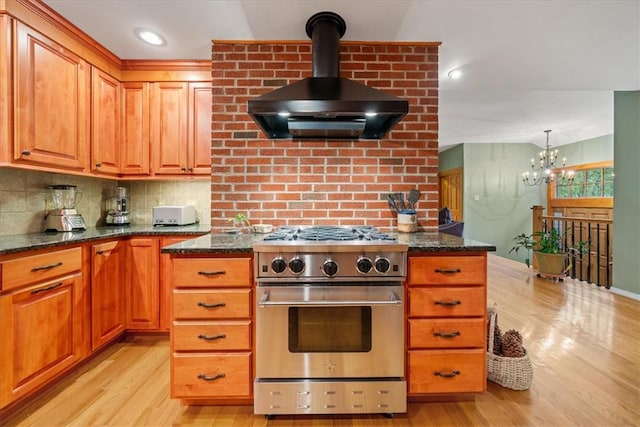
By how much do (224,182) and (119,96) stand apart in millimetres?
1309

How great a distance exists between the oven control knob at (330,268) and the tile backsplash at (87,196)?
1.73 metres

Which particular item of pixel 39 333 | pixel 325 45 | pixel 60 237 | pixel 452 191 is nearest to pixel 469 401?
pixel 325 45

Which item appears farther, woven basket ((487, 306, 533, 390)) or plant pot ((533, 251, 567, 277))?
plant pot ((533, 251, 567, 277))

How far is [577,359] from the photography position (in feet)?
7.31

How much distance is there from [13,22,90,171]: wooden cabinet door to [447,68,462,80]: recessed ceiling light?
10.1 feet

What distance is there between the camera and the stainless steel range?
5.19ft

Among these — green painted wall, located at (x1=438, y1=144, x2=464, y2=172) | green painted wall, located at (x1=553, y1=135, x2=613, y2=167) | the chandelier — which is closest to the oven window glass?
green painted wall, located at (x1=438, y1=144, x2=464, y2=172)

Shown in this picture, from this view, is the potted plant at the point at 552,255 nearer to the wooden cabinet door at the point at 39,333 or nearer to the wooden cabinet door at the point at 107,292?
the wooden cabinet door at the point at 107,292

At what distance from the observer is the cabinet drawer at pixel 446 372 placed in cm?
166

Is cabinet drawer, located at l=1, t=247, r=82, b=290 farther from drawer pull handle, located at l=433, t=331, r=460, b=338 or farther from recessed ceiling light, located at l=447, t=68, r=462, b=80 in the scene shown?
recessed ceiling light, located at l=447, t=68, r=462, b=80

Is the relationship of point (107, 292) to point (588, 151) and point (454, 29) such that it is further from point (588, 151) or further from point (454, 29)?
point (588, 151)

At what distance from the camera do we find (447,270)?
166 cm

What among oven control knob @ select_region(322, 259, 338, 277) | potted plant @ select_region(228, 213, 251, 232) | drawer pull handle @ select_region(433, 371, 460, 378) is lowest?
drawer pull handle @ select_region(433, 371, 460, 378)

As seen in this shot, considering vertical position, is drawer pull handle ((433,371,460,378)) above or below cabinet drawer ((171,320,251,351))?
below
